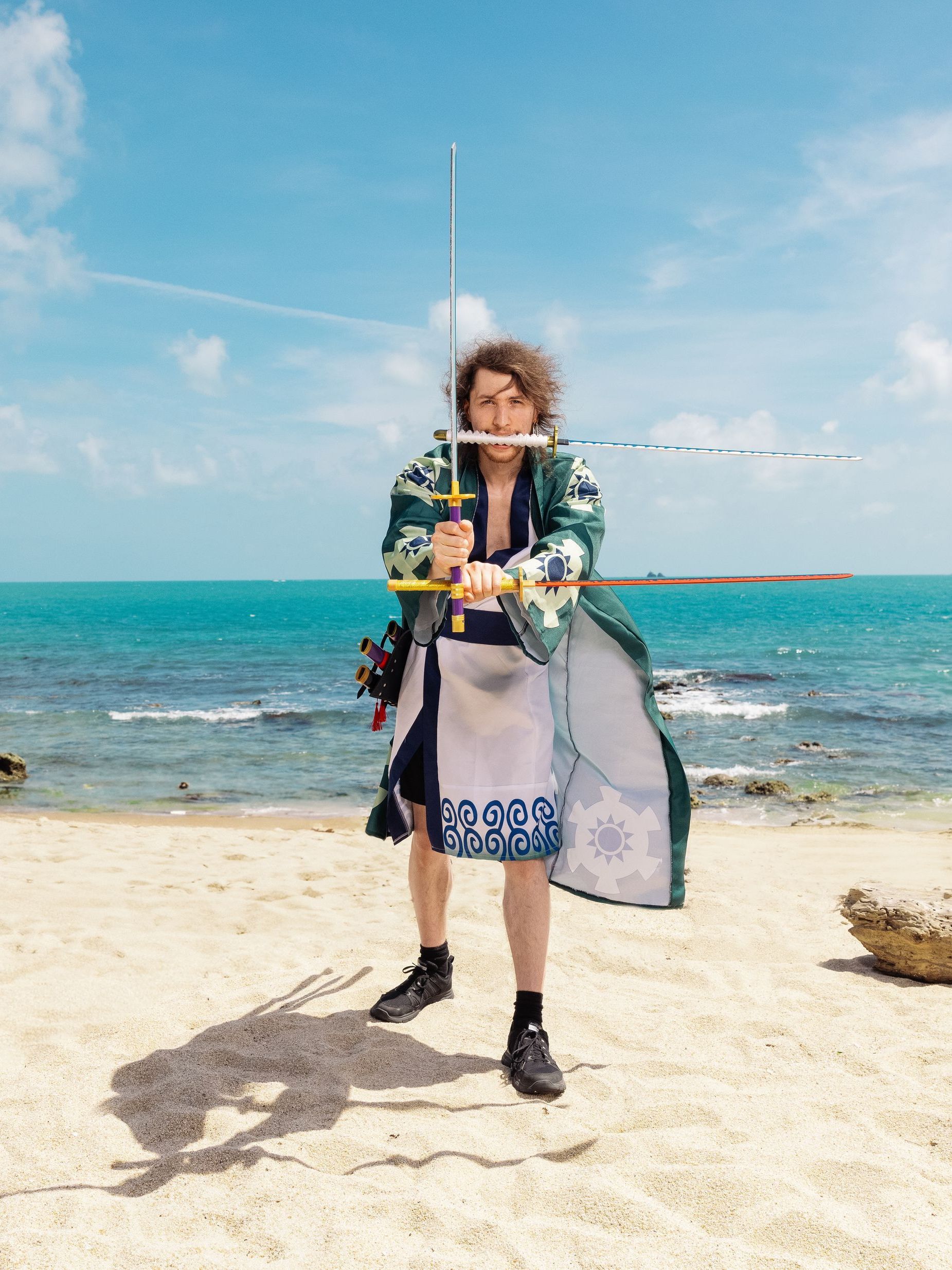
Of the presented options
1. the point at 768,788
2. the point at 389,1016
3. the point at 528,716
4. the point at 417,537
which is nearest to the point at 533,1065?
the point at 389,1016

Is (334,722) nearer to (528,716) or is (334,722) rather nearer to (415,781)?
(415,781)

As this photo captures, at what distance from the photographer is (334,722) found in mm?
17562

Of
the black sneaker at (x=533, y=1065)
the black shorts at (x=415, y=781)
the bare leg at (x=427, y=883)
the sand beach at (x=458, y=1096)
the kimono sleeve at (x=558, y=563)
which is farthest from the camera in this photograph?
the bare leg at (x=427, y=883)

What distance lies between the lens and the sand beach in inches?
88.0

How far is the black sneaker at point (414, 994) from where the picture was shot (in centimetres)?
359

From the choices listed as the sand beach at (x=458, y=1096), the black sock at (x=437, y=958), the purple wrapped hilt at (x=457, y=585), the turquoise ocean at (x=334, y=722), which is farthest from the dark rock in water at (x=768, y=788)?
the purple wrapped hilt at (x=457, y=585)

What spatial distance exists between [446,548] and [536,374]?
3.16ft

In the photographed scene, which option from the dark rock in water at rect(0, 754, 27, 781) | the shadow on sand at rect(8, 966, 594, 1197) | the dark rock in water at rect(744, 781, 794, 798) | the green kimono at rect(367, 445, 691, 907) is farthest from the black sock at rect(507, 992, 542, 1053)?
the dark rock in water at rect(0, 754, 27, 781)

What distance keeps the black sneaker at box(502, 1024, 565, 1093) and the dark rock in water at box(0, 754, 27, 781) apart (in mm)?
10690

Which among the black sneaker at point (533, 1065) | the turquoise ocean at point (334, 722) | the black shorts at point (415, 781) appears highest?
the black shorts at point (415, 781)

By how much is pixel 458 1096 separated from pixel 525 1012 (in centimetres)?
36

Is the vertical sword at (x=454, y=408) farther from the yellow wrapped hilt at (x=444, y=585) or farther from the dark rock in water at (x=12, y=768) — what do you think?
the dark rock in water at (x=12, y=768)

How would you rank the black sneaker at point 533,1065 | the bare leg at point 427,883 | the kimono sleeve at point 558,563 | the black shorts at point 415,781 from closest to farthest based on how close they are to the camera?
the kimono sleeve at point 558,563
the black sneaker at point 533,1065
the black shorts at point 415,781
the bare leg at point 427,883

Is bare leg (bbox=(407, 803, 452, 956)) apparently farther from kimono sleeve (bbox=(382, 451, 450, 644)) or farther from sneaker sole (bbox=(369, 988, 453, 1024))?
kimono sleeve (bbox=(382, 451, 450, 644))
